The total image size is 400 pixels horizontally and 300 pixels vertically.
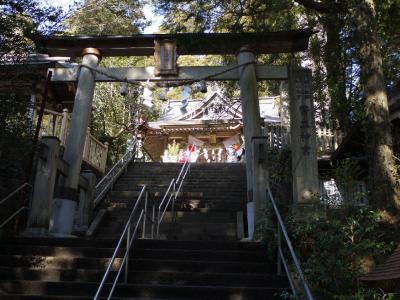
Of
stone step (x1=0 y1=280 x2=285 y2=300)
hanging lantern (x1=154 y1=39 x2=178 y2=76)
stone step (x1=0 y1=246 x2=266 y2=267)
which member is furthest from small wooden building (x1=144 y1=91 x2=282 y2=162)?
stone step (x1=0 y1=280 x2=285 y2=300)

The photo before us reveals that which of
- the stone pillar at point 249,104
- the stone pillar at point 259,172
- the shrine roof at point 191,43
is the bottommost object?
the stone pillar at point 259,172

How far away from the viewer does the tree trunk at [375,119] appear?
6.73 m

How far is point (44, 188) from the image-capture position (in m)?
8.11

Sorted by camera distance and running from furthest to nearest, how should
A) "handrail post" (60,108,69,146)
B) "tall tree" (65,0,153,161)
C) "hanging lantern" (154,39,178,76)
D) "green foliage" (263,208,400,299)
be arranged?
"tall tree" (65,0,153,161) → "handrail post" (60,108,69,146) → "hanging lantern" (154,39,178,76) → "green foliage" (263,208,400,299)

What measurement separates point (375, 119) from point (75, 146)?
584 cm

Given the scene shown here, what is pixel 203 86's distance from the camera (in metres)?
10.3

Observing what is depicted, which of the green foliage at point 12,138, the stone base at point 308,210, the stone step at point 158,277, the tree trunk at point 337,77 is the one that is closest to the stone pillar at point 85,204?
the green foliage at point 12,138

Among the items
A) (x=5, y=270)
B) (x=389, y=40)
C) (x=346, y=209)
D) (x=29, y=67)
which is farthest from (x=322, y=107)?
(x=5, y=270)

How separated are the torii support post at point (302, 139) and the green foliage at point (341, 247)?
1.56m

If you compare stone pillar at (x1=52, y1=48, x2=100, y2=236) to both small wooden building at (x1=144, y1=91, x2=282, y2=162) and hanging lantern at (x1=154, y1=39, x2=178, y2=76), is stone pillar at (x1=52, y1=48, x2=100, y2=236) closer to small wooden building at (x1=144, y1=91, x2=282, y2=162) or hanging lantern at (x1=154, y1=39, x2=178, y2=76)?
hanging lantern at (x1=154, y1=39, x2=178, y2=76)

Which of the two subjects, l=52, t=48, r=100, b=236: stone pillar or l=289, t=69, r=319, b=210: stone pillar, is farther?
l=52, t=48, r=100, b=236: stone pillar

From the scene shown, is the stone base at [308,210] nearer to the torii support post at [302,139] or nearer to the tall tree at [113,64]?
the torii support post at [302,139]

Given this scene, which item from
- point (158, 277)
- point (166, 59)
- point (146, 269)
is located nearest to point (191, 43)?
point (166, 59)

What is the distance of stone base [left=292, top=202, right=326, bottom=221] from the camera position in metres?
7.12
